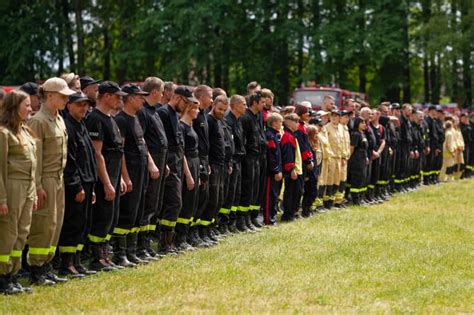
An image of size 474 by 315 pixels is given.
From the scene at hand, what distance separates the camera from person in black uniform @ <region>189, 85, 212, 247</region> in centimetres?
1284

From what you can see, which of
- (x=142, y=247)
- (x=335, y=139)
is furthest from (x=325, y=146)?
(x=142, y=247)

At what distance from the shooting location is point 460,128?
102ft

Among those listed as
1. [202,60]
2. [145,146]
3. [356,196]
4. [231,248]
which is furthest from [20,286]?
[202,60]

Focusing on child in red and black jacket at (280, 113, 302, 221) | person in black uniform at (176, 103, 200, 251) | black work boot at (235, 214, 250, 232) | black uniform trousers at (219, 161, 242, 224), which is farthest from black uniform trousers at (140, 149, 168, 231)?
child in red and black jacket at (280, 113, 302, 221)

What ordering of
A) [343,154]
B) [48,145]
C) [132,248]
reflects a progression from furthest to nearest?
[343,154]
[132,248]
[48,145]

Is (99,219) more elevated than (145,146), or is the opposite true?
(145,146)

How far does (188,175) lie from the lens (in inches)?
482

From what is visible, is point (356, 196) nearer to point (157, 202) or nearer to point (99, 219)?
point (157, 202)

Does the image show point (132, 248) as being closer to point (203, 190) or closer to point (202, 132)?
point (203, 190)

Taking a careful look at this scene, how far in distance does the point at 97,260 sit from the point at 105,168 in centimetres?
113

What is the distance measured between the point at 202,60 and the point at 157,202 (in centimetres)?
3332

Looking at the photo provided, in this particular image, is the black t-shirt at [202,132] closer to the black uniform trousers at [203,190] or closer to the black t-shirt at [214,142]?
the black uniform trousers at [203,190]

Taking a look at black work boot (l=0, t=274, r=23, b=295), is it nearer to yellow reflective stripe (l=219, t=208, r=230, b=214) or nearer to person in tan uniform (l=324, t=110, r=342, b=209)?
yellow reflective stripe (l=219, t=208, r=230, b=214)

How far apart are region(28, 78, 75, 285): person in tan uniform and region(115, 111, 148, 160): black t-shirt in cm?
140
